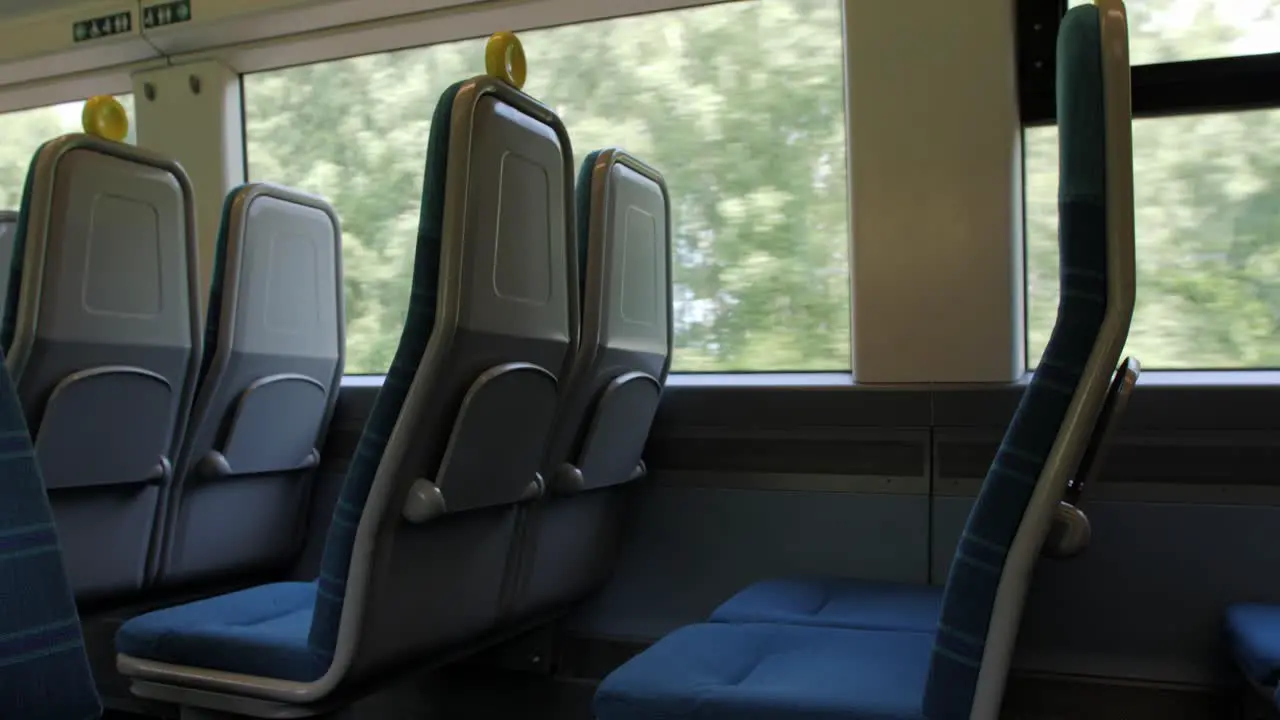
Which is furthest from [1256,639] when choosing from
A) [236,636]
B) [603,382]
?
[236,636]

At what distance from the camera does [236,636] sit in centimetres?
195

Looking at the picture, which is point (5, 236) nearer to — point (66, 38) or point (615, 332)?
point (66, 38)

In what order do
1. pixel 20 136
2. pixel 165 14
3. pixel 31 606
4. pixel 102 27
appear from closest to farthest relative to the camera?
pixel 31 606 < pixel 165 14 < pixel 102 27 < pixel 20 136

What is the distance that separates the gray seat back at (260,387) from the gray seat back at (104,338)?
68mm

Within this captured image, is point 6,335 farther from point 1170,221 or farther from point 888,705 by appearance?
point 1170,221

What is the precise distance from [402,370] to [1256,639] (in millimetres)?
1514

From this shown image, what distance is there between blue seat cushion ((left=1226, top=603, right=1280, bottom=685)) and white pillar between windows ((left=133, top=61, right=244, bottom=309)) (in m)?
3.06

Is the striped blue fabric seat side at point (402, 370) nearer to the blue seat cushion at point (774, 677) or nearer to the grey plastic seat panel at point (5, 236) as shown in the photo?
the blue seat cushion at point (774, 677)

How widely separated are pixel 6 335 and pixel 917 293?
79.3 inches

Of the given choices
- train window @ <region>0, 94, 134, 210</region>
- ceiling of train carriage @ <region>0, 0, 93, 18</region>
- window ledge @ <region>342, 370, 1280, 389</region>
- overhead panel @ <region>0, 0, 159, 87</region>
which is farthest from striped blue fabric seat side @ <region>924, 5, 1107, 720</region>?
train window @ <region>0, 94, 134, 210</region>

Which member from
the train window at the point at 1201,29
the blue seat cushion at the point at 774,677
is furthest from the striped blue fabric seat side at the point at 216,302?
the train window at the point at 1201,29

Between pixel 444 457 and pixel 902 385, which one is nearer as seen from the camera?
pixel 444 457

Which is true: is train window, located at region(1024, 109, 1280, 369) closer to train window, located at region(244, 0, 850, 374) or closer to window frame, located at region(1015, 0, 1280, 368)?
window frame, located at region(1015, 0, 1280, 368)

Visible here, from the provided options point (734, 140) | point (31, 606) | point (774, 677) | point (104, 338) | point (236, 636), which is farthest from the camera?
point (734, 140)
